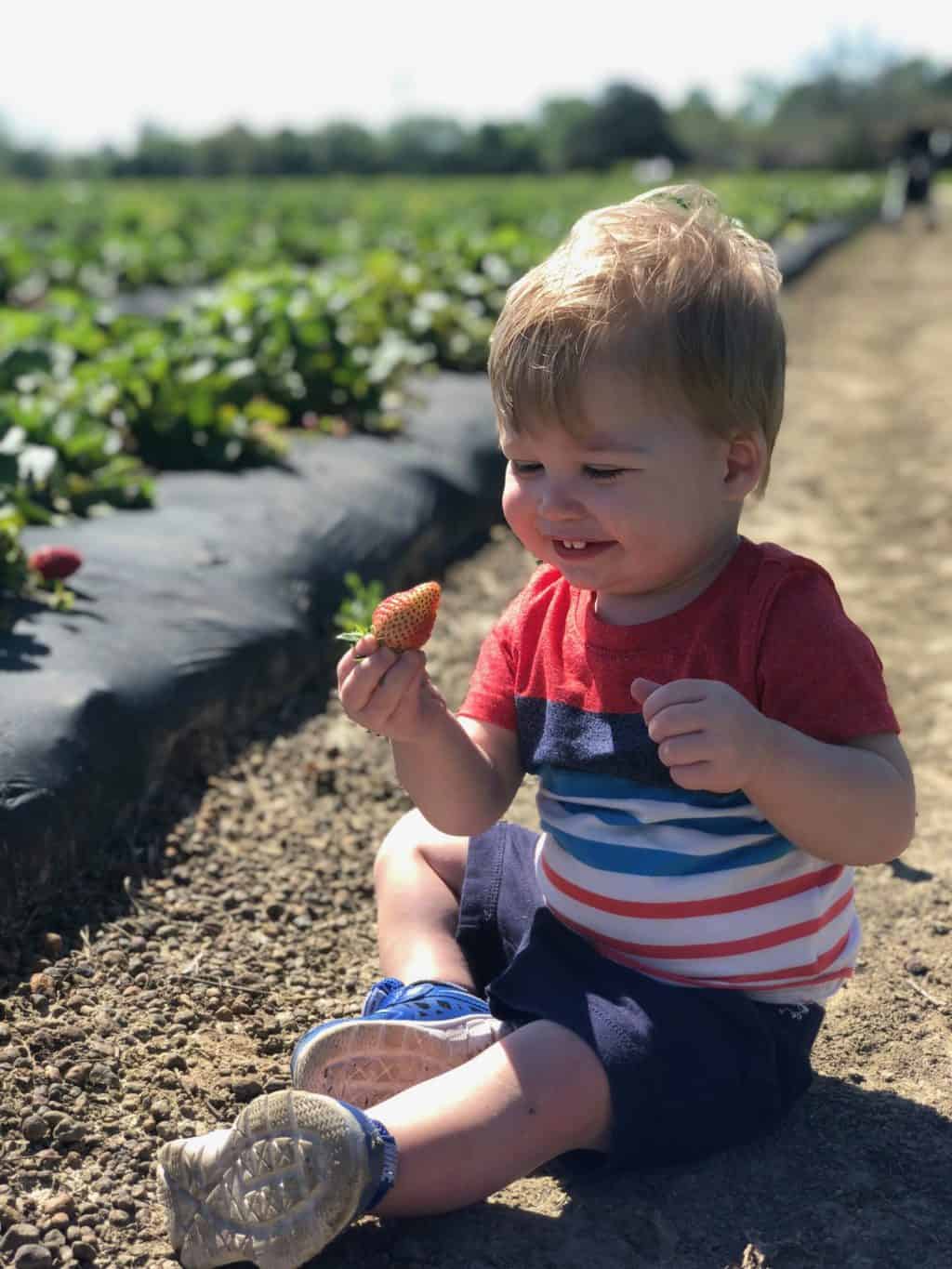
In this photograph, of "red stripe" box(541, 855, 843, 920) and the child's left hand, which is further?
"red stripe" box(541, 855, 843, 920)

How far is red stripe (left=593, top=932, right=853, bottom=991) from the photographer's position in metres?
1.92

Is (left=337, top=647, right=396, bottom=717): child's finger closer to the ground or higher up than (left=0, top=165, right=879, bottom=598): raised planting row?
Answer: higher up

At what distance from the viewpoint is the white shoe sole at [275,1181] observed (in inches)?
65.9

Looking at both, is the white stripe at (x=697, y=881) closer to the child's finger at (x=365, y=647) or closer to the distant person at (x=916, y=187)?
the child's finger at (x=365, y=647)

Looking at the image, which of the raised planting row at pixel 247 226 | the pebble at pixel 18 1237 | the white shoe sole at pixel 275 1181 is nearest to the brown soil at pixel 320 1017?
the pebble at pixel 18 1237

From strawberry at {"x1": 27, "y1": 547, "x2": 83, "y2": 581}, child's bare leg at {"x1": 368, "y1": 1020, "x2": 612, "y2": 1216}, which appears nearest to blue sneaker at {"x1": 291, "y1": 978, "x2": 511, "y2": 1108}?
child's bare leg at {"x1": 368, "y1": 1020, "x2": 612, "y2": 1216}

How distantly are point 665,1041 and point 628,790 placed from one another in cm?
31

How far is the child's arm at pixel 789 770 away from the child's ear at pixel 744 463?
0.29 metres

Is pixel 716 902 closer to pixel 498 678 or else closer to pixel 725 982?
pixel 725 982

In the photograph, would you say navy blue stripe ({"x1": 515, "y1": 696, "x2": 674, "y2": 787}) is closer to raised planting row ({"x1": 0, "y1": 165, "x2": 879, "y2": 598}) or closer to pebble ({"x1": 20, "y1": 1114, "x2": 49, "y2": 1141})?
pebble ({"x1": 20, "y1": 1114, "x2": 49, "y2": 1141})

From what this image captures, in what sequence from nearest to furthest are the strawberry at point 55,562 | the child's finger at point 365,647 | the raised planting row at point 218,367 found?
the child's finger at point 365,647, the strawberry at point 55,562, the raised planting row at point 218,367

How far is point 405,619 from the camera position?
1854 millimetres

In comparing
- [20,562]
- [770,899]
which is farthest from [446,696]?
[770,899]

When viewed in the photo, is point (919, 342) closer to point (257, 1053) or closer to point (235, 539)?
point (235, 539)
